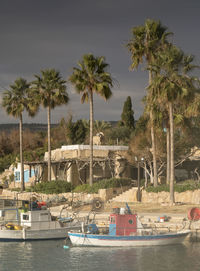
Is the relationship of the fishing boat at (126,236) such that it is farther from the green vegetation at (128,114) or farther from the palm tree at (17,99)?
the green vegetation at (128,114)

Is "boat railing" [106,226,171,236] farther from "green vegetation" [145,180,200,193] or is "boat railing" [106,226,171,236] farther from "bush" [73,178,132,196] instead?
"bush" [73,178,132,196]

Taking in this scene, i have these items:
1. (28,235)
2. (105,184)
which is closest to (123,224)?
(28,235)

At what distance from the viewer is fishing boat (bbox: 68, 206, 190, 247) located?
3023 cm

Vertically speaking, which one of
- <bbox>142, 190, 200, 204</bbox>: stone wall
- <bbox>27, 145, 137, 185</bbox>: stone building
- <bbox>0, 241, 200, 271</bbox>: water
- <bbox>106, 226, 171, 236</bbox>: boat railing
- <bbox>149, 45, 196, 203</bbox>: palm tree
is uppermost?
<bbox>149, 45, 196, 203</bbox>: palm tree

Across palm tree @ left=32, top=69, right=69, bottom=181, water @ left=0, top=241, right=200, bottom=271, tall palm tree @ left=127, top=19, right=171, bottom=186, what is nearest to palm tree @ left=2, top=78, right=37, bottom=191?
palm tree @ left=32, top=69, right=69, bottom=181

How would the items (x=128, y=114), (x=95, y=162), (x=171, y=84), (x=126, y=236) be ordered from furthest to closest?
(x=128, y=114), (x=95, y=162), (x=171, y=84), (x=126, y=236)

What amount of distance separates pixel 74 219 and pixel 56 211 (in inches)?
286

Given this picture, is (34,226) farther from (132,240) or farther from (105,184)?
(105,184)

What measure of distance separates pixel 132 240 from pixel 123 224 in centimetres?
122

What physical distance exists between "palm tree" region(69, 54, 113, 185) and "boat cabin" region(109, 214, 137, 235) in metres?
20.7

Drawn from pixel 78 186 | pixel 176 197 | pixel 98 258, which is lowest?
pixel 98 258

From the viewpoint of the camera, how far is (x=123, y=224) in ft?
100

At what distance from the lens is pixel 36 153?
76000 millimetres

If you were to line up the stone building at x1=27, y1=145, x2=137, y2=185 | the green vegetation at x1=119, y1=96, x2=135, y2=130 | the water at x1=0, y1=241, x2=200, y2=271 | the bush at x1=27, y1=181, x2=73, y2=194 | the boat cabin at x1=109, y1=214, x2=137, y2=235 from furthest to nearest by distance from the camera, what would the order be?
1. the green vegetation at x1=119, y1=96, x2=135, y2=130
2. the stone building at x1=27, y1=145, x2=137, y2=185
3. the bush at x1=27, y1=181, x2=73, y2=194
4. the boat cabin at x1=109, y1=214, x2=137, y2=235
5. the water at x1=0, y1=241, x2=200, y2=271
